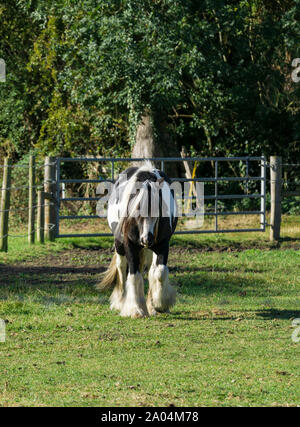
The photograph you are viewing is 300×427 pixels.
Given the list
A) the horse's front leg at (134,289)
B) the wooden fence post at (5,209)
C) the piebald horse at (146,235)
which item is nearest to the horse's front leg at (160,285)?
the piebald horse at (146,235)

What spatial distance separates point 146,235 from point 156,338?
1097 mm

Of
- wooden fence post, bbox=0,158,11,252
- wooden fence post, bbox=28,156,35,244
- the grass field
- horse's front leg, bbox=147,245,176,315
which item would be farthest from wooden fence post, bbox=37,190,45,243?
horse's front leg, bbox=147,245,176,315

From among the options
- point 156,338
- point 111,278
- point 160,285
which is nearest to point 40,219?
point 111,278

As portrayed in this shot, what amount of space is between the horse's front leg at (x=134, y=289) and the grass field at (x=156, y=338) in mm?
151

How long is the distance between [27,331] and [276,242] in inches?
311

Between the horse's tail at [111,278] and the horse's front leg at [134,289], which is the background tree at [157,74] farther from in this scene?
the horse's front leg at [134,289]

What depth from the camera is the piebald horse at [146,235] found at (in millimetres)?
7746

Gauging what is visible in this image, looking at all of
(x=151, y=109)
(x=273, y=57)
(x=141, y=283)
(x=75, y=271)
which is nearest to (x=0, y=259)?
(x=75, y=271)

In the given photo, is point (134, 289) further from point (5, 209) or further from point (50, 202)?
point (50, 202)

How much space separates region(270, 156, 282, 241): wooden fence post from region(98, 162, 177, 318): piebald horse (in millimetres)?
6676

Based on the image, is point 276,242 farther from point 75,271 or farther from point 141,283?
point 141,283

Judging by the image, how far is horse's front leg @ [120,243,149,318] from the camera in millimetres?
7996

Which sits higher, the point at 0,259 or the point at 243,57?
the point at 243,57
